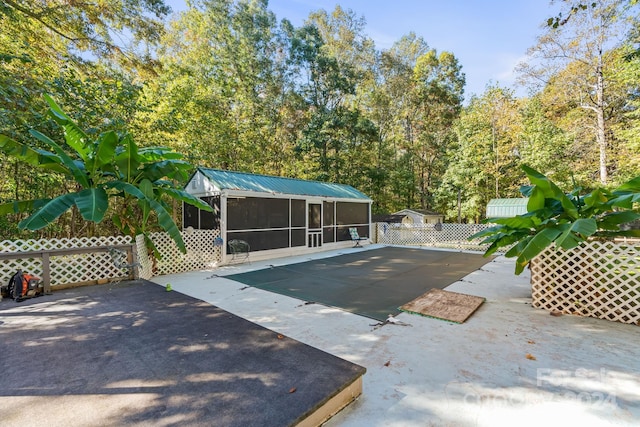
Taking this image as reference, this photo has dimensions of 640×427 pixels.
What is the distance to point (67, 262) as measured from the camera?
5.15 meters

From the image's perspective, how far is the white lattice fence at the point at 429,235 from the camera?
12859 millimetres

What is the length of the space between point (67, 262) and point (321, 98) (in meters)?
16.5

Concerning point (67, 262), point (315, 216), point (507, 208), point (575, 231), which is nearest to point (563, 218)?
point (575, 231)

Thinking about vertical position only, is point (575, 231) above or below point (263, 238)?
above

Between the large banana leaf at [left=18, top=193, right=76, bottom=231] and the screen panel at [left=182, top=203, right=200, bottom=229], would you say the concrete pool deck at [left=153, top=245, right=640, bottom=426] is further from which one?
the screen panel at [left=182, top=203, right=200, bottom=229]

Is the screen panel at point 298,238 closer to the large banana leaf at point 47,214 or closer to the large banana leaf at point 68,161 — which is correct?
the large banana leaf at point 68,161

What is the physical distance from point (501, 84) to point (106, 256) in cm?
2127

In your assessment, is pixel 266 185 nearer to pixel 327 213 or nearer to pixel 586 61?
pixel 327 213

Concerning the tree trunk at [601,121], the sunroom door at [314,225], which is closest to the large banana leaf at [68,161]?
the sunroom door at [314,225]

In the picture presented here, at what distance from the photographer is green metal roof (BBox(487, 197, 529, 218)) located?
517 inches

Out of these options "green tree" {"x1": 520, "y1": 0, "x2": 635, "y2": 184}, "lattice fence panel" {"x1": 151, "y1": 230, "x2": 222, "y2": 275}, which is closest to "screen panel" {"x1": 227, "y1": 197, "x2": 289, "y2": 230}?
"lattice fence panel" {"x1": 151, "y1": 230, "x2": 222, "y2": 275}

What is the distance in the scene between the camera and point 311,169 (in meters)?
17.7

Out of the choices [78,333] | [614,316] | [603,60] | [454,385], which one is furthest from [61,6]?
[603,60]

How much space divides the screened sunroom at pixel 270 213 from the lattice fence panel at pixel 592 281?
6972 millimetres
